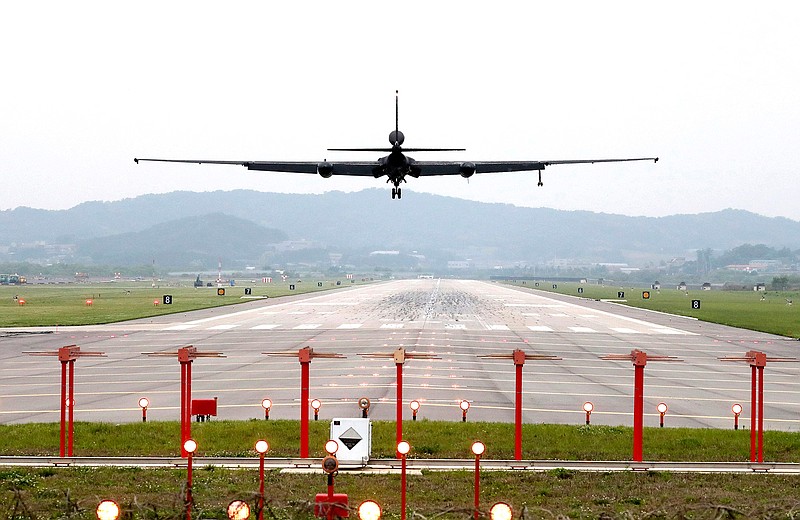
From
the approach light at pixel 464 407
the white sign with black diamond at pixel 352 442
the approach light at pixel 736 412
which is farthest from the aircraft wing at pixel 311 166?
the approach light at pixel 736 412

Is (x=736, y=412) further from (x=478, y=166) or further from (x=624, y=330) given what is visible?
(x=624, y=330)

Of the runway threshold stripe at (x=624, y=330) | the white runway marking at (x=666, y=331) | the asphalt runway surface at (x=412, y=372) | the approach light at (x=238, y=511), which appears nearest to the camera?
the approach light at (x=238, y=511)

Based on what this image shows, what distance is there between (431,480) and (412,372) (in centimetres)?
2163

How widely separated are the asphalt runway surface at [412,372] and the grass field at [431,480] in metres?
3.24

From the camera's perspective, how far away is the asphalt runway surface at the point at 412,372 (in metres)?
27.8

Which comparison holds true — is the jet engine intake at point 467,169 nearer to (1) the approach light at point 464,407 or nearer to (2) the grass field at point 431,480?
(1) the approach light at point 464,407

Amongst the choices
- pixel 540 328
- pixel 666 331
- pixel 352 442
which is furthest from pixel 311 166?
pixel 666 331

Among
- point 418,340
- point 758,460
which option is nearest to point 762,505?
point 758,460

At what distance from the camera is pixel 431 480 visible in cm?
1698

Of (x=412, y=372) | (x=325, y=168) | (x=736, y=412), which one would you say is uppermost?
(x=325, y=168)

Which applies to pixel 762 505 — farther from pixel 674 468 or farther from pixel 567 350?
pixel 567 350

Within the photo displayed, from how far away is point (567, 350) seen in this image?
162 feet

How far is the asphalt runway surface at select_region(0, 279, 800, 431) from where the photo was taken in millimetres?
27812

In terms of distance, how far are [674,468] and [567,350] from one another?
101 feet
